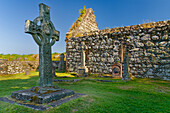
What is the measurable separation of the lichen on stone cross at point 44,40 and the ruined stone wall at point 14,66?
9729mm

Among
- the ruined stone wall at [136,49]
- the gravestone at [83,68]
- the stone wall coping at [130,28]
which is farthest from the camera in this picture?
the gravestone at [83,68]

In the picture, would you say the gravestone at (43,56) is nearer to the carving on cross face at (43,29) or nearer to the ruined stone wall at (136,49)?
the carving on cross face at (43,29)

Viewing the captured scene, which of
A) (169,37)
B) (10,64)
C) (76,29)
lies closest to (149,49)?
(169,37)

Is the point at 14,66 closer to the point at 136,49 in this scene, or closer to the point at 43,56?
the point at 43,56

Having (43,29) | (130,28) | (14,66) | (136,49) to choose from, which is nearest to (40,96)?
(43,29)

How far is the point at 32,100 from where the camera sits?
3809mm

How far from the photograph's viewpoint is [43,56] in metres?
4.49

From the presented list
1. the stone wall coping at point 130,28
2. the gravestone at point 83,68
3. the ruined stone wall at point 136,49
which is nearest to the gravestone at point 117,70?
the ruined stone wall at point 136,49

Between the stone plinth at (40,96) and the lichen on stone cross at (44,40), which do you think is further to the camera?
the lichen on stone cross at (44,40)

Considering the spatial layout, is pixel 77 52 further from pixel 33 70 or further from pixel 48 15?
pixel 48 15

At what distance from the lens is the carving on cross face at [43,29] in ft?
13.8

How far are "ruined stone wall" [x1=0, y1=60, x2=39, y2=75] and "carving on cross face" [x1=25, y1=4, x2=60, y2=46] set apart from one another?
968 cm

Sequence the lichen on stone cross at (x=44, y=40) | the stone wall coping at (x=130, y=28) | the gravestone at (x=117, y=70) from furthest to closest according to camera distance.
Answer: the gravestone at (x=117, y=70) < the stone wall coping at (x=130, y=28) < the lichen on stone cross at (x=44, y=40)

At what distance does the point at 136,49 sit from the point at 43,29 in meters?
7.88
